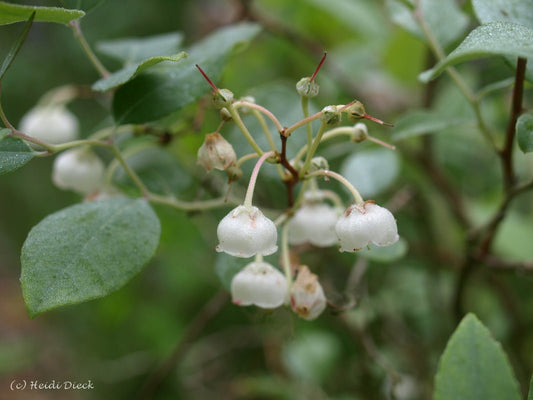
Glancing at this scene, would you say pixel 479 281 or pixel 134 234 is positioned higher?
pixel 134 234

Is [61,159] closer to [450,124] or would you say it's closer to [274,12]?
[450,124]

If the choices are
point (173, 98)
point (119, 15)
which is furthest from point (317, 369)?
point (119, 15)

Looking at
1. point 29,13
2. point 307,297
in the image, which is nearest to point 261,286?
point 307,297

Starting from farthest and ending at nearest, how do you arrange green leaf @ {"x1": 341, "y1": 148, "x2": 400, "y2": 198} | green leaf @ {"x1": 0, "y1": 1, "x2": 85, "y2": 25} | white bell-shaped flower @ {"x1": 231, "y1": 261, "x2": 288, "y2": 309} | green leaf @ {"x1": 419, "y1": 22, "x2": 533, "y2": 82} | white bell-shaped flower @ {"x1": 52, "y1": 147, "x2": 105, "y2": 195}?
1. green leaf @ {"x1": 341, "y1": 148, "x2": 400, "y2": 198}
2. white bell-shaped flower @ {"x1": 52, "y1": 147, "x2": 105, "y2": 195}
3. white bell-shaped flower @ {"x1": 231, "y1": 261, "x2": 288, "y2": 309}
4. green leaf @ {"x1": 0, "y1": 1, "x2": 85, "y2": 25}
5. green leaf @ {"x1": 419, "y1": 22, "x2": 533, "y2": 82}

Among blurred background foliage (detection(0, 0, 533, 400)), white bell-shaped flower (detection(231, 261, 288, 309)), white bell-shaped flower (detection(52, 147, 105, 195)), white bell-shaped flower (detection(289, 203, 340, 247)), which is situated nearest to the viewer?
white bell-shaped flower (detection(231, 261, 288, 309))

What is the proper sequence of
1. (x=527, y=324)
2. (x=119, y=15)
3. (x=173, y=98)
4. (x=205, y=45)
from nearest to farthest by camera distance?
(x=173, y=98), (x=205, y=45), (x=527, y=324), (x=119, y=15)

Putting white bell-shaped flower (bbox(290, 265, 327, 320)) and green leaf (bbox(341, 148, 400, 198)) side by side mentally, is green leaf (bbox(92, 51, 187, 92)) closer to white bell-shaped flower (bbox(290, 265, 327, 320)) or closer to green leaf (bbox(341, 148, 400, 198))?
white bell-shaped flower (bbox(290, 265, 327, 320))

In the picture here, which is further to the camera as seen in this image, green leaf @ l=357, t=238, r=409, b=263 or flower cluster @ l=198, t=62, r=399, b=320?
green leaf @ l=357, t=238, r=409, b=263

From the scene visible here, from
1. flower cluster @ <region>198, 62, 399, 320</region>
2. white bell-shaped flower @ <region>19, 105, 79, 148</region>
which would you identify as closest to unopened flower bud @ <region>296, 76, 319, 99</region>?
flower cluster @ <region>198, 62, 399, 320</region>
